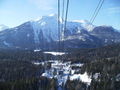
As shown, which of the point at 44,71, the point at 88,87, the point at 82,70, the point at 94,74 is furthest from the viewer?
the point at 44,71

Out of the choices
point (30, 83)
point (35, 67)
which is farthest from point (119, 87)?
point (35, 67)

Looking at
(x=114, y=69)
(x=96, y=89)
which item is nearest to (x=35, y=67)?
(x=114, y=69)

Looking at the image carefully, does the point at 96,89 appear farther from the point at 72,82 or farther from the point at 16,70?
the point at 16,70

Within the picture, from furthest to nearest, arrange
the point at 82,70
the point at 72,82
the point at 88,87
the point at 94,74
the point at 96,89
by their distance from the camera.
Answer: the point at 82,70, the point at 94,74, the point at 72,82, the point at 88,87, the point at 96,89

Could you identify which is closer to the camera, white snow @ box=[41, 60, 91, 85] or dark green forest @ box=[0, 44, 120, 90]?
dark green forest @ box=[0, 44, 120, 90]

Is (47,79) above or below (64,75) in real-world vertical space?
above

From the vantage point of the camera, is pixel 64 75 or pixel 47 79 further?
pixel 64 75

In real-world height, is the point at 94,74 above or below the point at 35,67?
above

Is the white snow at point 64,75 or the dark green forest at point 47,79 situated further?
the white snow at point 64,75

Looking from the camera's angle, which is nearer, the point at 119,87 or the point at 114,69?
the point at 119,87

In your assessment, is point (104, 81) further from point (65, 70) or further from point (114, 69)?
point (65, 70)

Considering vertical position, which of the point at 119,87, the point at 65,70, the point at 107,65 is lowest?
the point at 65,70
